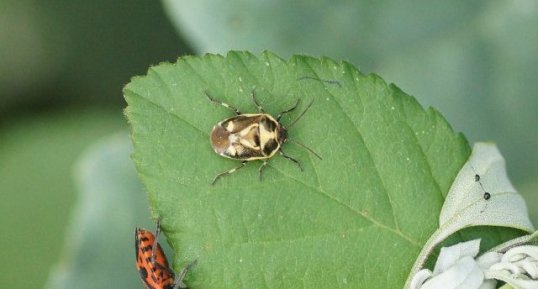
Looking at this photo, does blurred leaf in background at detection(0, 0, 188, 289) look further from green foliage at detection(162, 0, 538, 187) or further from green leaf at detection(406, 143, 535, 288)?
green leaf at detection(406, 143, 535, 288)

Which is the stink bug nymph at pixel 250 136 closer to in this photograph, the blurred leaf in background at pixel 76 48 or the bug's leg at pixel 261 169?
the bug's leg at pixel 261 169

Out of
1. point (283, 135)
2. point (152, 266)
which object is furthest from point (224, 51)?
point (283, 135)

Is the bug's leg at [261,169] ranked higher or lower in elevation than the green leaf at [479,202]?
higher

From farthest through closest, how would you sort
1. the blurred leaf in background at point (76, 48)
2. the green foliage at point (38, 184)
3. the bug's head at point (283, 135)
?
the blurred leaf in background at point (76, 48) → the green foliage at point (38, 184) → the bug's head at point (283, 135)

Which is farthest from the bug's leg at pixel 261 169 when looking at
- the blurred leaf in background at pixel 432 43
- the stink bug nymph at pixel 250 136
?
the blurred leaf in background at pixel 432 43

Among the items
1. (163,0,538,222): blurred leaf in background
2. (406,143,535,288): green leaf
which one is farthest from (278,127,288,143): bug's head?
(163,0,538,222): blurred leaf in background

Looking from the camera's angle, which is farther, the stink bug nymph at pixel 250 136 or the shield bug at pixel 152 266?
the shield bug at pixel 152 266

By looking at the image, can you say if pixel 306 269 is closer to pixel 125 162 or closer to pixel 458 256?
pixel 458 256

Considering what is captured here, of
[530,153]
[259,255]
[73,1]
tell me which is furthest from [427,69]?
[73,1]
